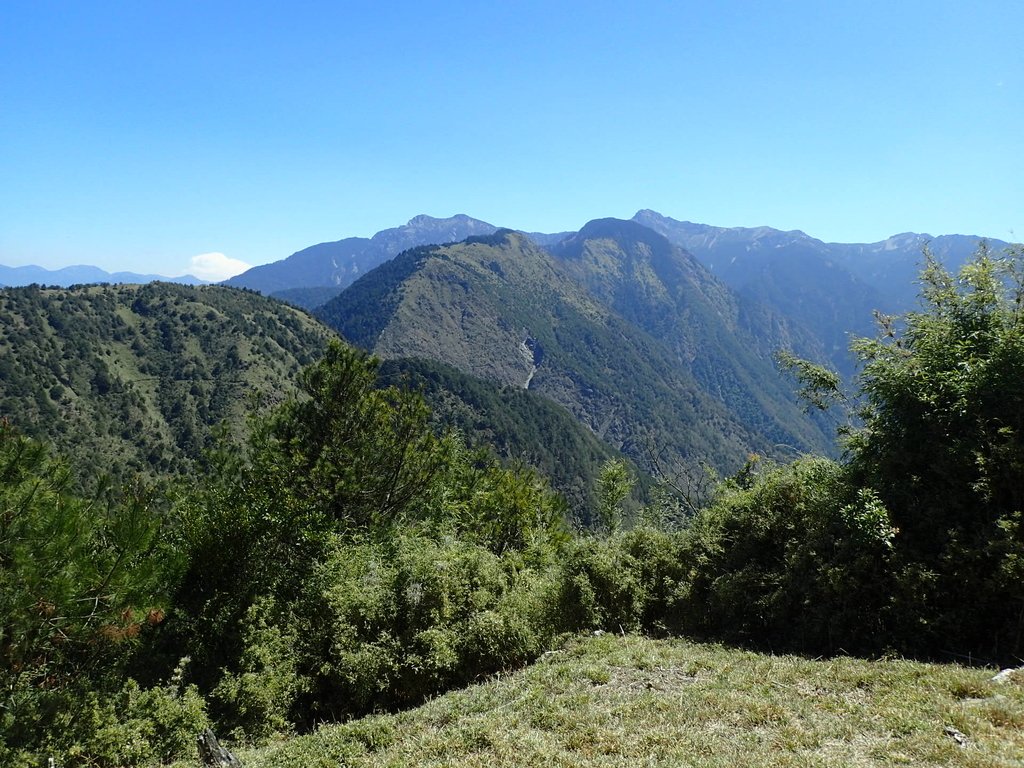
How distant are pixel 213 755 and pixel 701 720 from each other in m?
6.18

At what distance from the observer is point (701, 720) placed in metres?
6.57

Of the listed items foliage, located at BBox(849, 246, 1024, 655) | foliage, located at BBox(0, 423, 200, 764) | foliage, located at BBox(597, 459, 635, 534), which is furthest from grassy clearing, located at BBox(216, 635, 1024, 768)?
foliage, located at BBox(597, 459, 635, 534)

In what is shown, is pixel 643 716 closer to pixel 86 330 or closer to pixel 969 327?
pixel 969 327

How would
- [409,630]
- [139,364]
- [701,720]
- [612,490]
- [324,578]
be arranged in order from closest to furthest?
[701,720], [409,630], [324,578], [612,490], [139,364]

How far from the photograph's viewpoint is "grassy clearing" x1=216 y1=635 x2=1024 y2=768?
5.48m

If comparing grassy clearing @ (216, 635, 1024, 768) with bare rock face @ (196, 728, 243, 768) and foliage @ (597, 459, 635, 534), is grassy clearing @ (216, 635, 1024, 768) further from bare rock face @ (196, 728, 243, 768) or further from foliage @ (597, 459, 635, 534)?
foliage @ (597, 459, 635, 534)

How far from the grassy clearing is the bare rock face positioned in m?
0.31

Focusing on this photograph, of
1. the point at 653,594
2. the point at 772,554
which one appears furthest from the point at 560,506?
the point at 772,554

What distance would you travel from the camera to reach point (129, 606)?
24.6 ft

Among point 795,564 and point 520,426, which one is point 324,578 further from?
point 520,426

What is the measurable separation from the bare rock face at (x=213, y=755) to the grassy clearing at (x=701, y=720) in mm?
312

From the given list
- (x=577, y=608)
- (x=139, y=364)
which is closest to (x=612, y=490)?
(x=577, y=608)

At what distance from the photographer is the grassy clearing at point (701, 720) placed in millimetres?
5477

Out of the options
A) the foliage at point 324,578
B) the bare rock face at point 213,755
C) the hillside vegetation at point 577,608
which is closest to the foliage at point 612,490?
the foliage at point 324,578
